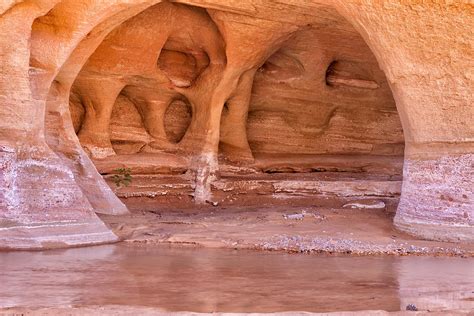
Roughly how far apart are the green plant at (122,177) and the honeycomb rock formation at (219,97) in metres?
0.29

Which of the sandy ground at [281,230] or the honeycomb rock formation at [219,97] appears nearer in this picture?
the sandy ground at [281,230]

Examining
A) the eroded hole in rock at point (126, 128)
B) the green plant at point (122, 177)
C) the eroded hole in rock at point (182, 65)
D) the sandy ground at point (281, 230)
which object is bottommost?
the sandy ground at point (281, 230)

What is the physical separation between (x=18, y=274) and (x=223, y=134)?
24.4 feet

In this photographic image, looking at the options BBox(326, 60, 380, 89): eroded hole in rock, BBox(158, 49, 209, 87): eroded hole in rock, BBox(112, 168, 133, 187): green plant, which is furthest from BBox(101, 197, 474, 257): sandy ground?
BBox(326, 60, 380, 89): eroded hole in rock

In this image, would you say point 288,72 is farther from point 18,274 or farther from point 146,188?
point 18,274

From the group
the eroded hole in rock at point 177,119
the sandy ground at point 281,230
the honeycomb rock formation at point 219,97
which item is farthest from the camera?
the eroded hole in rock at point 177,119

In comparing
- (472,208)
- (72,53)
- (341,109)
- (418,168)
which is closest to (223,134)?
(341,109)

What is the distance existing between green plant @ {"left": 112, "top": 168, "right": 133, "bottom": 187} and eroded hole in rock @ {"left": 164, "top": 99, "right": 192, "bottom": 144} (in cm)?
138

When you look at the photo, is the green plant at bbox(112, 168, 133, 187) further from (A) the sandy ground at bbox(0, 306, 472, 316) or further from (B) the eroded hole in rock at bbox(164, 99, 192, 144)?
(A) the sandy ground at bbox(0, 306, 472, 316)

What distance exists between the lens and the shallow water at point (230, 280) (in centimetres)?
450

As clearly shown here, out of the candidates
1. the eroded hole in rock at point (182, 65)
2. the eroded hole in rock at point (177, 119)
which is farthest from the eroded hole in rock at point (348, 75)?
the eroded hole in rock at point (177, 119)

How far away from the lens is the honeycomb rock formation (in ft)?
25.6

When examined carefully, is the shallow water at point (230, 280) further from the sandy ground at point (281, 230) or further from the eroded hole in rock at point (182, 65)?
the eroded hole in rock at point (182, 65)

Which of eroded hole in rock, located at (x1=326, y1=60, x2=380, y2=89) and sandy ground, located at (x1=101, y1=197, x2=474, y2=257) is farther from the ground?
eroded hole in rock, located at (x1=326, y1=60, x2=380, y2=89)
